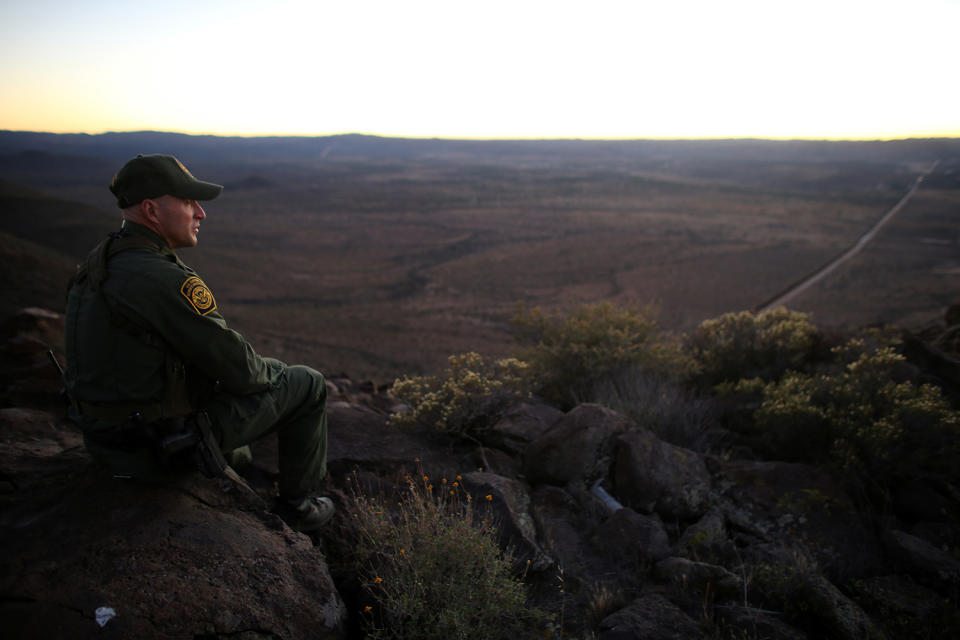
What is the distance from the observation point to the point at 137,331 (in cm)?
212

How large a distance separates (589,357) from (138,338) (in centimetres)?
425

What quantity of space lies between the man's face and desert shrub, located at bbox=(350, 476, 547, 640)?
5.00 feet

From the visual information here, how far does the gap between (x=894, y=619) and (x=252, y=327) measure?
15.2 meters

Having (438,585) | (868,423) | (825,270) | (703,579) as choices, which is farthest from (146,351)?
(825,270)

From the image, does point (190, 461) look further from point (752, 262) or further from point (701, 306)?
point (752, 262)

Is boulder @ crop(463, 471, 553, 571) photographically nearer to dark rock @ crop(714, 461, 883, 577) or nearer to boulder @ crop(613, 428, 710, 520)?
boulder @ crop(613, 428, 710, 520)

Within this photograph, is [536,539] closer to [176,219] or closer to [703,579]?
[703,579]

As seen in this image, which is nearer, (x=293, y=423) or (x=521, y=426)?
(x=293, y=423)

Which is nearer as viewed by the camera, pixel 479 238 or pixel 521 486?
pixel 521 486

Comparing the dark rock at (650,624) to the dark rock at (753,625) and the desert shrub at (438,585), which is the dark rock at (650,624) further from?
the desert shrub at (438,585)

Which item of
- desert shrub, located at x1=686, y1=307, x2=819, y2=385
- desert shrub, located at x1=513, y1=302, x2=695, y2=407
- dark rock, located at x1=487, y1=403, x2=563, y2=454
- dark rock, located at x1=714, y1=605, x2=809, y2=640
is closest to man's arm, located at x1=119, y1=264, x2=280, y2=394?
dark rock, located at x1=487, y1=403, x2=563, y2=454

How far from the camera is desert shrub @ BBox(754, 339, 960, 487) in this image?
12.1 feet

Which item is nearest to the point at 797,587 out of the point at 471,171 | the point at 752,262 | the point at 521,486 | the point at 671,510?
the point at 671,510

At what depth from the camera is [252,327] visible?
15281mm
